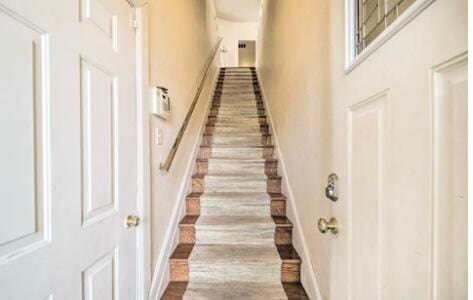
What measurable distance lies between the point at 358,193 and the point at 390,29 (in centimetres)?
43

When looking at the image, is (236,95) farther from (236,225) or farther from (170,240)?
(170,240)

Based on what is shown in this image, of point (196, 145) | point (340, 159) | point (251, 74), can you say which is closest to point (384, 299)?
point (340, 159)

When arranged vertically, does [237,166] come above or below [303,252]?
above

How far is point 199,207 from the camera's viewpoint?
2533 millimetres

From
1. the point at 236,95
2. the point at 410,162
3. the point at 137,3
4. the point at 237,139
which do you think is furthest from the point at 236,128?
the point at 410,162

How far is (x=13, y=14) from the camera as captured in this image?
64 centimetres

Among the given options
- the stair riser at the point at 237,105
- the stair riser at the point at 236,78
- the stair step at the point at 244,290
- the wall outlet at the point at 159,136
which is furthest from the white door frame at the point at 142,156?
the stair riser at the point at 236,78

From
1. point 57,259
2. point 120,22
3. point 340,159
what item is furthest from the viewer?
point 120,22

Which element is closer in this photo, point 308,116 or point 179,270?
point 308,116

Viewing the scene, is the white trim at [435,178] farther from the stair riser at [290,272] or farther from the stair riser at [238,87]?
the stair riser at [238,87]

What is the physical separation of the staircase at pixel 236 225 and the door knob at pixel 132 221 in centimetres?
71

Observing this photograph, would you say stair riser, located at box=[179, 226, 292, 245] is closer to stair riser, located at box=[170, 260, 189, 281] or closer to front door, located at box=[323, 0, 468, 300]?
stair riser, located at box=[170, 260, 189, 281]

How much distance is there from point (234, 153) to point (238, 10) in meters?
5.17

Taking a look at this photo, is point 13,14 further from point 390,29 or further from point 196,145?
point 196,145
